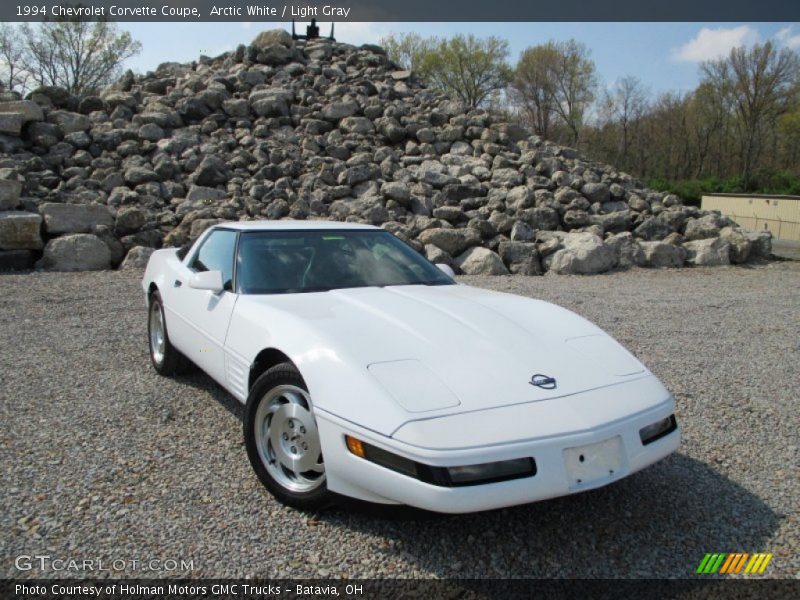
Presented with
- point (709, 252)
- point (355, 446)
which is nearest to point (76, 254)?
point (355, 446)

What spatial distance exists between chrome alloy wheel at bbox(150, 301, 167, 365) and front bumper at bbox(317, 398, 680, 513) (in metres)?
2.76

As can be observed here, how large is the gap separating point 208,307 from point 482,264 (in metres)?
7.77

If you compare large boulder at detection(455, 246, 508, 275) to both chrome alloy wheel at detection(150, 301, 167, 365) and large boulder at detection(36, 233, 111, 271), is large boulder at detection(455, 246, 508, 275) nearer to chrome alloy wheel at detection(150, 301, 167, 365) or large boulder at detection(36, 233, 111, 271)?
large boulder at detection(36, 233, 111, 271)

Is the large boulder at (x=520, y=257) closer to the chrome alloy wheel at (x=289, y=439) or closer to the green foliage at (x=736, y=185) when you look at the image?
the chrome alloy wheel at (x=289, y=439)

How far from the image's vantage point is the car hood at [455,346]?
2533 mm

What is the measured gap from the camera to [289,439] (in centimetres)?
286

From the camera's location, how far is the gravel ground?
2516mm

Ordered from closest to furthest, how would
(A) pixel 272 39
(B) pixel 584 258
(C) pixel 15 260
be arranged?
(C) pixel 15 260 → (B) pixel 584 258 → (A) pixel 272 39

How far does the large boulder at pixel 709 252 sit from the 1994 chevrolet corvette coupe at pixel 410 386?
1056cm

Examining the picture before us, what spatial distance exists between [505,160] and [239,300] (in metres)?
12.5

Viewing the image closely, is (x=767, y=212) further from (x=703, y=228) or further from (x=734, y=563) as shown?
(x=734, y=563)

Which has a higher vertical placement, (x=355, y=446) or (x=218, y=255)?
(x=218, y=255)

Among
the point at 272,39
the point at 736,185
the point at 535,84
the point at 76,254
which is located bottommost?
the point at 76,254

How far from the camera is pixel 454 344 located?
2.87 metres
